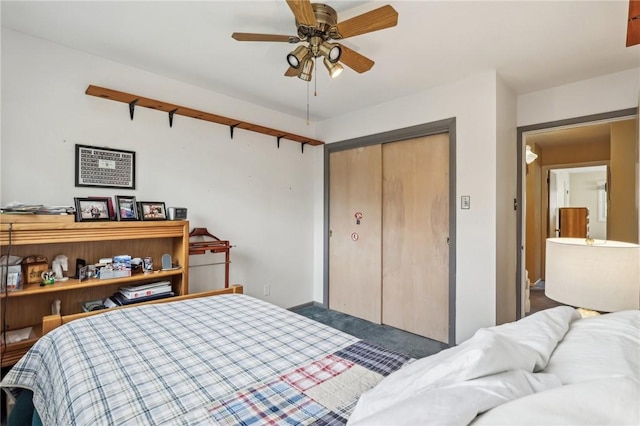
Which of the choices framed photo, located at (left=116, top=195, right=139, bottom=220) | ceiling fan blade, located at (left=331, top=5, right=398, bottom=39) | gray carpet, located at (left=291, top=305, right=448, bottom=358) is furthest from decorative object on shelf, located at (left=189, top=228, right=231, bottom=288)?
ceiling fan blade, located at (left=331, top=5, right=398, bottom=39)

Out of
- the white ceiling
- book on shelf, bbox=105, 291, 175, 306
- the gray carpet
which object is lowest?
the gray carpet

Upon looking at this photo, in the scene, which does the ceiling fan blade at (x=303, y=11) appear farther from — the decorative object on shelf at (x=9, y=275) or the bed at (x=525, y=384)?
the decorative object on shelf at (x=9, y=275)

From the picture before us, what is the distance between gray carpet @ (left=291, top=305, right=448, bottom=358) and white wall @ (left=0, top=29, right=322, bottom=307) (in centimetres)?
36

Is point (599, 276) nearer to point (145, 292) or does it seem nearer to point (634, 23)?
point (634, 23)

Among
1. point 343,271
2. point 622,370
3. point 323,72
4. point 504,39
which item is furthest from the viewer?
point 343,271

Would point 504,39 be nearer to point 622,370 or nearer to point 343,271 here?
point 622,370

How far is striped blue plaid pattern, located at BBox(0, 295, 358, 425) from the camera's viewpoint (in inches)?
35.9

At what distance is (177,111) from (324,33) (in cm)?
159

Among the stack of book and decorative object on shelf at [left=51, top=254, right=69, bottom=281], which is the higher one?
decorative object on shelf at [left=51, top=254, right=69, bottom=281]

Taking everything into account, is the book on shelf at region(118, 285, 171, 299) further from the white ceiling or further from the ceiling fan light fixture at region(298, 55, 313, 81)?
the ceiling fan light fixture at region(298, 55, 313, 81)

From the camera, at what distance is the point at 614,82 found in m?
2.54

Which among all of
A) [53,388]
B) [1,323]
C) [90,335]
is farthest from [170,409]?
[1,323]

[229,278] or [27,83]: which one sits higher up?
[27,83]

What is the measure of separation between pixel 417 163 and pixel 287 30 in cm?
178
